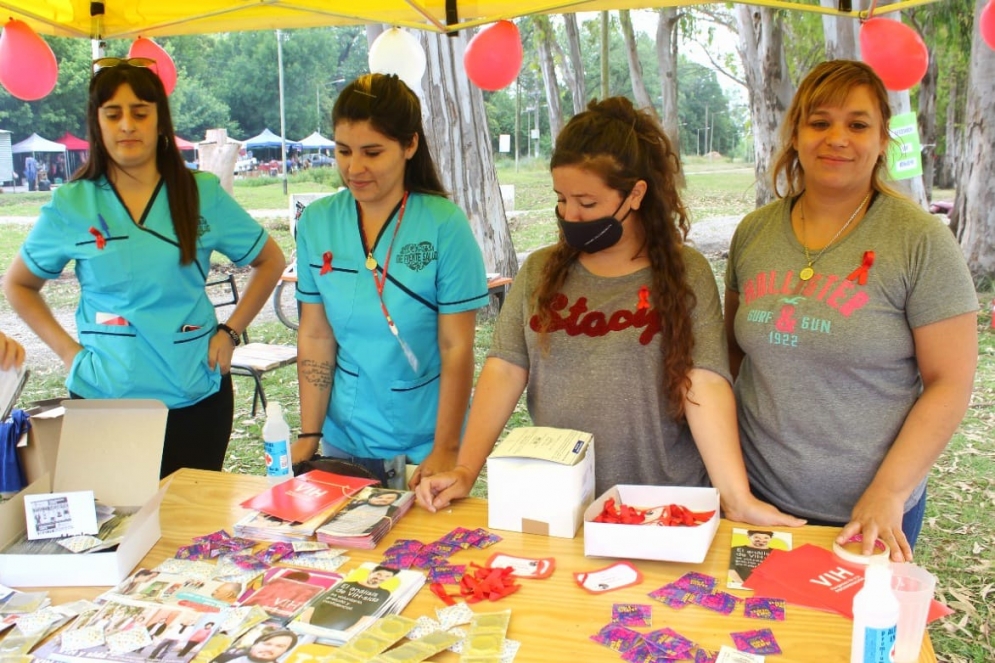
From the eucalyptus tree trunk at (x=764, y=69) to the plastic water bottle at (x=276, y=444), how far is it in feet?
19.1

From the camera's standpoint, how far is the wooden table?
3.84ft

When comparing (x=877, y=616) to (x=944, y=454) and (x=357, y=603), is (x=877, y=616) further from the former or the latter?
(x=944, y=454)

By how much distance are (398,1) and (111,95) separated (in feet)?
4.39

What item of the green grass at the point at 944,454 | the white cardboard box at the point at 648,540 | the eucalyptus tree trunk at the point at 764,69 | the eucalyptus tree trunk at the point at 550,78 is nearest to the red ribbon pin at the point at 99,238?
the green grass at the point at 944,454

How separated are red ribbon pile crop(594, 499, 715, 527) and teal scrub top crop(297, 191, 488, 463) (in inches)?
23.7

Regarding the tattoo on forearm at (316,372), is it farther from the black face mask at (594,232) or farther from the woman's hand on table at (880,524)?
the woman's hand on table at (880,524)

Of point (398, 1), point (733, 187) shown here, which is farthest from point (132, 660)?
point (733, 187)

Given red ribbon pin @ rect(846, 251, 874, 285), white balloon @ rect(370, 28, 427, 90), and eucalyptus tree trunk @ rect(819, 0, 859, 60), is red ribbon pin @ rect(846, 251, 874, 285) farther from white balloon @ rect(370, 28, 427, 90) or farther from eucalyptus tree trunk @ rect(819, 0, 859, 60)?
eucalyptus tree trunk @ rect(819, 0, 859, 60)

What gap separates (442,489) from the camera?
166cm

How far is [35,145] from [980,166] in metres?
6.75

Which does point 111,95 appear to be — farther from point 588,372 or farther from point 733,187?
point 733,187

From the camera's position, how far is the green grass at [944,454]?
2775 millimetres

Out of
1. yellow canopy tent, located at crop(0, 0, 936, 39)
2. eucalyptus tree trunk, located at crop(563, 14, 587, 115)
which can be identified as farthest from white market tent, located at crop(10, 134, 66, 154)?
eucalyptus tree trunk, located at crop(563, 14, 587, 115)

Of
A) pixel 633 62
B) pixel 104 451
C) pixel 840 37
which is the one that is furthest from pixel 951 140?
pixel 104 451
